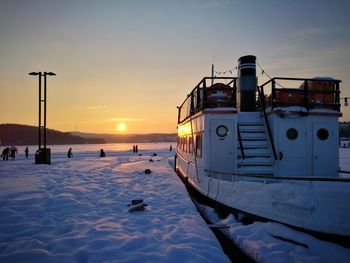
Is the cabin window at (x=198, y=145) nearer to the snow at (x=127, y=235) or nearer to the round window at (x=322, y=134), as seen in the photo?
the snow at (x=127, y=235)

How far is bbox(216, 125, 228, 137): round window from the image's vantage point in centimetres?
923

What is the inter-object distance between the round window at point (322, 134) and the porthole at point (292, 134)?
2.85 ft

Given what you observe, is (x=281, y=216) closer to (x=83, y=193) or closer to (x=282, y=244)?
(x=282, y=244)

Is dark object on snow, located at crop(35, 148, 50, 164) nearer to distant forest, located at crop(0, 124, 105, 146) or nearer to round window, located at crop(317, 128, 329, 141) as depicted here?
round window, located at crop(317, 128, 329, 141)

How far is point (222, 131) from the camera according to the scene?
364 inches

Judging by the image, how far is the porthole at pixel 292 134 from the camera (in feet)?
29.4

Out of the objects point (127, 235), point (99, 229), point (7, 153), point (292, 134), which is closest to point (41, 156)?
point (7, 153)

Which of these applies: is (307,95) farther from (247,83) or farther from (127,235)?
(127,235)

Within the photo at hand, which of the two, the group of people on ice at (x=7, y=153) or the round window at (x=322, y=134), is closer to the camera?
the round window at (x=322, y=134)

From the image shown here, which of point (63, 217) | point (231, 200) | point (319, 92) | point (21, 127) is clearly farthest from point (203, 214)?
point (21, 127)

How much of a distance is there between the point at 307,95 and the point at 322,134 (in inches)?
62.2

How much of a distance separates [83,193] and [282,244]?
7.74 metres

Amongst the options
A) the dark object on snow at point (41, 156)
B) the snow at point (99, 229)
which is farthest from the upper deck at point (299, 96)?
the dark object on snow at point (41, 156)

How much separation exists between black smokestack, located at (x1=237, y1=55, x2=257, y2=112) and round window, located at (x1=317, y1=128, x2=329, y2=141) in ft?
11.7
